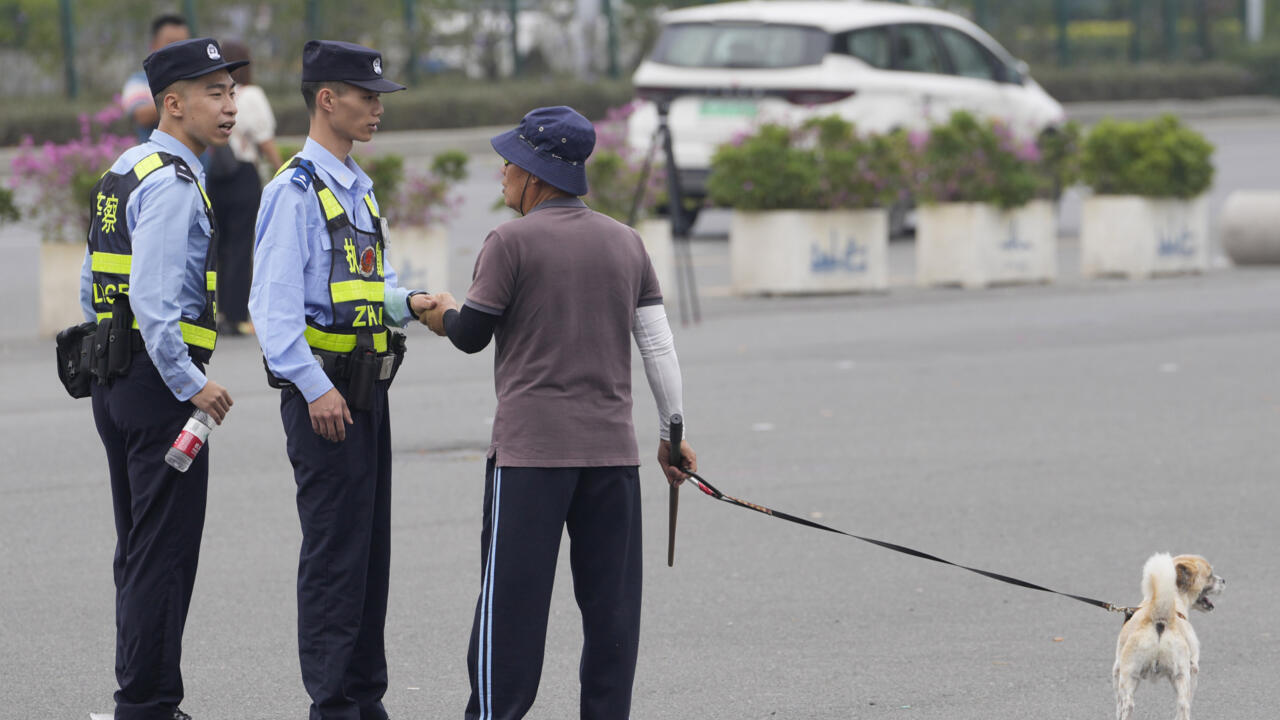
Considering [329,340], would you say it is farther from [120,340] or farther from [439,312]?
[120,340]

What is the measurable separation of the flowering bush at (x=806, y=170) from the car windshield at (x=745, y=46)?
308 centimetres

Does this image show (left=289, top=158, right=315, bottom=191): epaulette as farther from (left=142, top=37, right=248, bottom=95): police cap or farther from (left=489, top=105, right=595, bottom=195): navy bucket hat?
(left=489, top=105, right=595, bottom=195): navy bucket hat

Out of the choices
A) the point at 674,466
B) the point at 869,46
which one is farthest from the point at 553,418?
the point at 869,46

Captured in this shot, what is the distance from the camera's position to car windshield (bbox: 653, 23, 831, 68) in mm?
18000

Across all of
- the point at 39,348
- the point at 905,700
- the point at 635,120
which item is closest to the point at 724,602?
the point at 905,700

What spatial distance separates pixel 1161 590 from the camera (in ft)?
15.2

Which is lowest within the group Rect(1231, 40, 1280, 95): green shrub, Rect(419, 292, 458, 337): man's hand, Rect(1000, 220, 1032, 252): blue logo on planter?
Rect(1000, 220, 1032, 252): blue logo on planter

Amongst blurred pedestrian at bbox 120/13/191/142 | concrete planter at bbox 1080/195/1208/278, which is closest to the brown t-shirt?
blurred pedestrian at bbox 120/13/191/142

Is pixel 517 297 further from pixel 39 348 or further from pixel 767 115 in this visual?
pixel 767 115

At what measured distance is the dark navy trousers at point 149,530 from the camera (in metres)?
4.70

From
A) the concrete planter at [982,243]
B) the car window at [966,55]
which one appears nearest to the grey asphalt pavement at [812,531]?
the concrete planter at [982,243]

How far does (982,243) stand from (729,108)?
3238mm

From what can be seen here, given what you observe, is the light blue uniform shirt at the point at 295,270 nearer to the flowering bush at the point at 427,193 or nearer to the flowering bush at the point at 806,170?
the flowering bush at the point at 427,193

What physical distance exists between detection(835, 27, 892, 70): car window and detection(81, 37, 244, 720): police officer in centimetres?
1399
